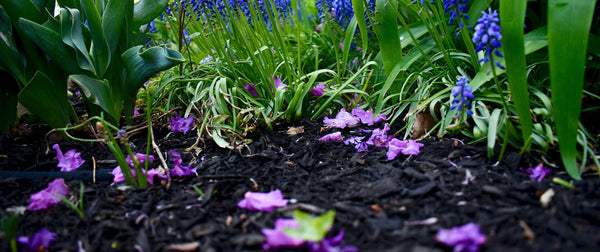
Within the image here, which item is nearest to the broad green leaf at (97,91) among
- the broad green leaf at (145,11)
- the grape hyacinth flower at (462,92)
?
the broad green leaf at (145,11)

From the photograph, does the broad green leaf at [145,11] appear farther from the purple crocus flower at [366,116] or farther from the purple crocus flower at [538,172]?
the purple crocus flower at [538,172]

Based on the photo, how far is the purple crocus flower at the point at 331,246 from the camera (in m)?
0.85

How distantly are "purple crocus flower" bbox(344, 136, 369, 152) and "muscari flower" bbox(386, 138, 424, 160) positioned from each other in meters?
0.11

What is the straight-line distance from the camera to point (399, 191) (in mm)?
1107

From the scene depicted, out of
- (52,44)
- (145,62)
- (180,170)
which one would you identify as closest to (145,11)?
(145,62)

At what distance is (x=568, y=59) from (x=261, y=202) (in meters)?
0.89

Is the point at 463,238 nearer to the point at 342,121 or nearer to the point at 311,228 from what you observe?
the point at 311,228

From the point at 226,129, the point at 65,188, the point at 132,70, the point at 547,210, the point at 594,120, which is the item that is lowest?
the point at 594,120

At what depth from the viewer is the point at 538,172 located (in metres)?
1.14

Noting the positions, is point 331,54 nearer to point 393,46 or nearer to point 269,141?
point 393,46

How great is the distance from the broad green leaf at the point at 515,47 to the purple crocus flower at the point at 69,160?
Result: 151cm

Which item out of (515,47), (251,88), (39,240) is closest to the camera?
(39,240)

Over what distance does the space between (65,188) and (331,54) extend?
5.41ft

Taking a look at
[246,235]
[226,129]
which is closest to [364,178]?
[246,235]
